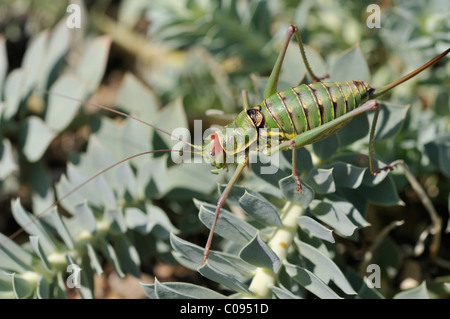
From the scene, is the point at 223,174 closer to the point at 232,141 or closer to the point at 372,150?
the point at 232,141

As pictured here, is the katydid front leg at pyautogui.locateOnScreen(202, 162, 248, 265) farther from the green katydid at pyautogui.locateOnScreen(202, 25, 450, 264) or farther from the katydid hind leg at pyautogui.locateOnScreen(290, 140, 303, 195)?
the katydid hind leg at pyautogui.locateOnScreen(290, 140, 303, 195)

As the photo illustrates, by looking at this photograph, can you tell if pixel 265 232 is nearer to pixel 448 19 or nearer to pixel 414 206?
pixel 414 206

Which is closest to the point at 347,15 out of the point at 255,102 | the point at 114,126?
the point at 255,102

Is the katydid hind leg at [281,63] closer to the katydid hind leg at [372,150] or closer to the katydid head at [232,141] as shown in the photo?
the katydid head at [232,141]

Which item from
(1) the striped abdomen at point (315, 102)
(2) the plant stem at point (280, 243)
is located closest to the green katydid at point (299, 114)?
(1) the striped abdomen at point (315, 102)

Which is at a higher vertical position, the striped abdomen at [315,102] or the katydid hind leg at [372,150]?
the striped abdomen at [315,102]

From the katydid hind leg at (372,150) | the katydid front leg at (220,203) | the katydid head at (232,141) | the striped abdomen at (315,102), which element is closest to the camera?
the katydid front leg at (220,203)
